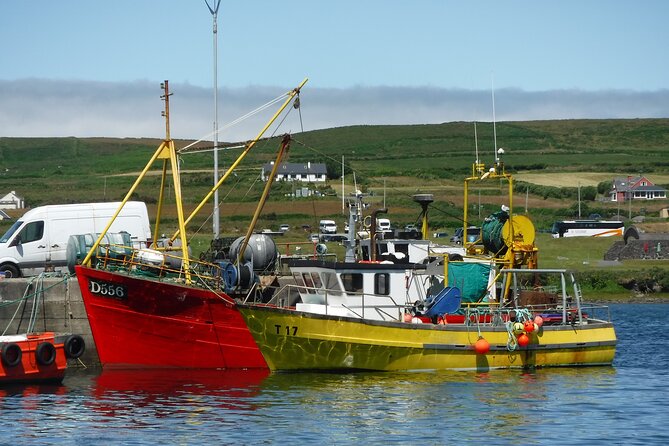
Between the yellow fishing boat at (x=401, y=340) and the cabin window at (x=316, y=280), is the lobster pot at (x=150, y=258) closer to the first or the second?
the yellow fishing boat at (x=401, y=340)

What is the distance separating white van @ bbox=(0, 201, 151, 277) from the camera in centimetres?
3772

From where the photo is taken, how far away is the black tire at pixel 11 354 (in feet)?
95.2

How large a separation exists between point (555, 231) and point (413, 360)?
63755 mm

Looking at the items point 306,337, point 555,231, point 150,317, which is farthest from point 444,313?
point 555,231

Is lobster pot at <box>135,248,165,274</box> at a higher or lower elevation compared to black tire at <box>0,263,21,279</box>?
higher

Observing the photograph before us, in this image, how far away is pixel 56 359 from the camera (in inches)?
1179

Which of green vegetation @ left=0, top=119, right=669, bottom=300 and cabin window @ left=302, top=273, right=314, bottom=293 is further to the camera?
green vegetation @ left=0, top=119, right=669, bottom=300

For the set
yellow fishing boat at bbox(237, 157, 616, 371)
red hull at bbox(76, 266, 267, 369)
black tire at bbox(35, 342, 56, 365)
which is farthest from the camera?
red hull at bbox(76, 266, 267, 369)

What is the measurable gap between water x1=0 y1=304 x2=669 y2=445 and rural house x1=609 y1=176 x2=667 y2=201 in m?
90.0

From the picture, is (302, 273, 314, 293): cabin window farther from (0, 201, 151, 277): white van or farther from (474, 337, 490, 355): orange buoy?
(0, 201, 151, 277): white van

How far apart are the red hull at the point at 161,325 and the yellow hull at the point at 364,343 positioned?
0.68 m

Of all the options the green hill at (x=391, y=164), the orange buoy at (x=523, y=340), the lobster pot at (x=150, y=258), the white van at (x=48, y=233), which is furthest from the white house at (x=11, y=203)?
the orange buoy at (x=523, y=340)

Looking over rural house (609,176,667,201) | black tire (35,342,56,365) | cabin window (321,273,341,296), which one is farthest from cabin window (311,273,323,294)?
rural house (609,176,667,201)

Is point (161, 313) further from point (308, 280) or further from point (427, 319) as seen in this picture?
point (427, 319)
